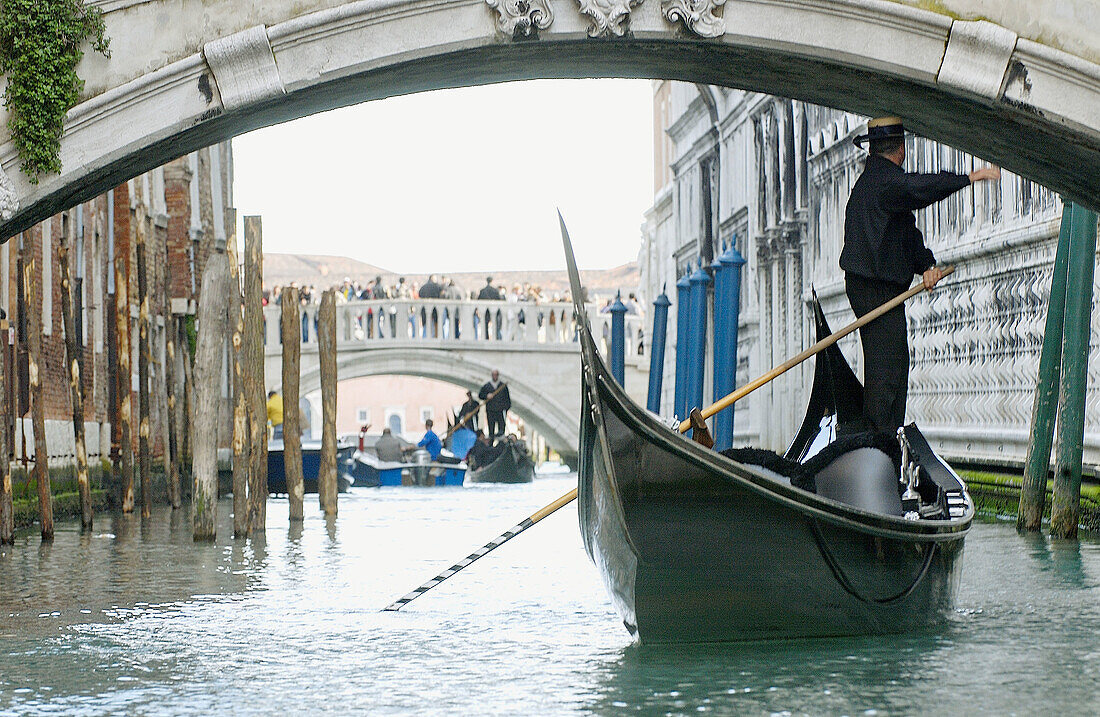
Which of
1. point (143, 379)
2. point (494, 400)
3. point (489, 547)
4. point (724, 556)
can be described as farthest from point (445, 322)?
point (724, 556)

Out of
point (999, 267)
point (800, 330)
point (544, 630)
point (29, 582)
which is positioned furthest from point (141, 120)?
point (800, 330)

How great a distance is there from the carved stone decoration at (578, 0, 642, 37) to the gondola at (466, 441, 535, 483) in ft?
42.0

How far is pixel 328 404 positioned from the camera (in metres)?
9.67

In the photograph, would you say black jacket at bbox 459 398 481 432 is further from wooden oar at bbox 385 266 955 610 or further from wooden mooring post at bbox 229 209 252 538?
wooden oar at bbox 385 266 955 610

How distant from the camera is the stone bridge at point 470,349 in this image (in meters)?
18.4

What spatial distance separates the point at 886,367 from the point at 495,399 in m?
13.6

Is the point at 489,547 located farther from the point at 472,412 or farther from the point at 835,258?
the point at 472,412

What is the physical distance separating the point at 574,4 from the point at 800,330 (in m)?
7.38

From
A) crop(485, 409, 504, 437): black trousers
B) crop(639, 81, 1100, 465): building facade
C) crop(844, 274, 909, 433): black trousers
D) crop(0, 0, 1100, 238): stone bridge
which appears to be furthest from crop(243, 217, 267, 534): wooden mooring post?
crop(485, 409, 504, 437): black trousers

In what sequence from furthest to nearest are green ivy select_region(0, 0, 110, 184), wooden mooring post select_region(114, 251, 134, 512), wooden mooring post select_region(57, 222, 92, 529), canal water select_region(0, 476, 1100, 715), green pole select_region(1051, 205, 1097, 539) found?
1. wooden mooring post select_region(114, 251, 134, 512)
2. wooden mooring post select_region(57, 222, 92, 529)
3. green pole select_region(1051, 205, 1097, 539)
4. green ivy select_region(0, 0, 110, 184)
5. canal water select_region(0, 476, 1100, 715)

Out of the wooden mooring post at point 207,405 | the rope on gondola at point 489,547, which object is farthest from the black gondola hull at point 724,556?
the wooden mooring post at point 207,405

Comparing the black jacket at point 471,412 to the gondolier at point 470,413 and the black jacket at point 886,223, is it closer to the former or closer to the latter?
the gondolier at point 470,413

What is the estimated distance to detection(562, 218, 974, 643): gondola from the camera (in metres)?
3.52

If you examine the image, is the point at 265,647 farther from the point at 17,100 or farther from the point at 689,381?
the point at 689,381
